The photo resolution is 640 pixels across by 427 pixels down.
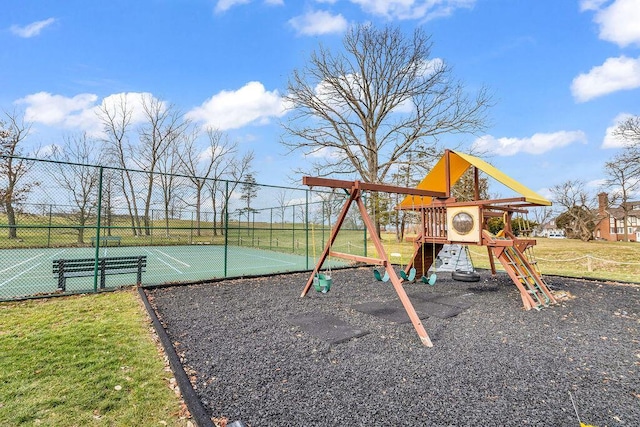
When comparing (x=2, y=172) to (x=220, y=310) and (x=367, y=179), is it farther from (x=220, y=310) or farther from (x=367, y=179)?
(x=367, y=179)

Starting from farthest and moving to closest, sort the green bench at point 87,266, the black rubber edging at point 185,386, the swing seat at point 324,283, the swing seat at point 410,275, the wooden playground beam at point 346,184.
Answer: the green bench at point 87,266, the swing seat at point 410,275, the swing seat at point 324,283, the wooden playground beam at point 346,184, the black rubber edging at point 185,386

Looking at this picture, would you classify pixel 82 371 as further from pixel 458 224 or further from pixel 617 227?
pixel 617 227

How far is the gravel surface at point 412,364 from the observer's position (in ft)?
7.36

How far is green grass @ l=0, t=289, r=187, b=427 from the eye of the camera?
2.14 m

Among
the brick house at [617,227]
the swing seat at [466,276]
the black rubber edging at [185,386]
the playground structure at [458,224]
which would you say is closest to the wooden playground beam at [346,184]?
the playground structure at [458,224]

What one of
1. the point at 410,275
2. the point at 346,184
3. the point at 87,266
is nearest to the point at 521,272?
the point at 410,275

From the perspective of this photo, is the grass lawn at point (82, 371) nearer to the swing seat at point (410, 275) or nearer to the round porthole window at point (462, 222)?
the swing seat at point (410, 275)

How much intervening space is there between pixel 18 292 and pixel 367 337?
7.44 meters

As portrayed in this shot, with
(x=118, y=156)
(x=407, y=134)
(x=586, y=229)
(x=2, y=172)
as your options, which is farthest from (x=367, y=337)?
(x=586, y=229)

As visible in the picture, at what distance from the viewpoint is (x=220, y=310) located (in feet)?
16.4

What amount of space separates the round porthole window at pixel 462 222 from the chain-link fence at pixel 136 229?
2.60 m

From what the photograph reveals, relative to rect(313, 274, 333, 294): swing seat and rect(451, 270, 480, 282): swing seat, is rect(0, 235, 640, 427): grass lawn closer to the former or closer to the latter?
rect(313, 274, 333, 294): swing seat

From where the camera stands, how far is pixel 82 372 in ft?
9.01

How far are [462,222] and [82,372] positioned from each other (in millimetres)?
6090
